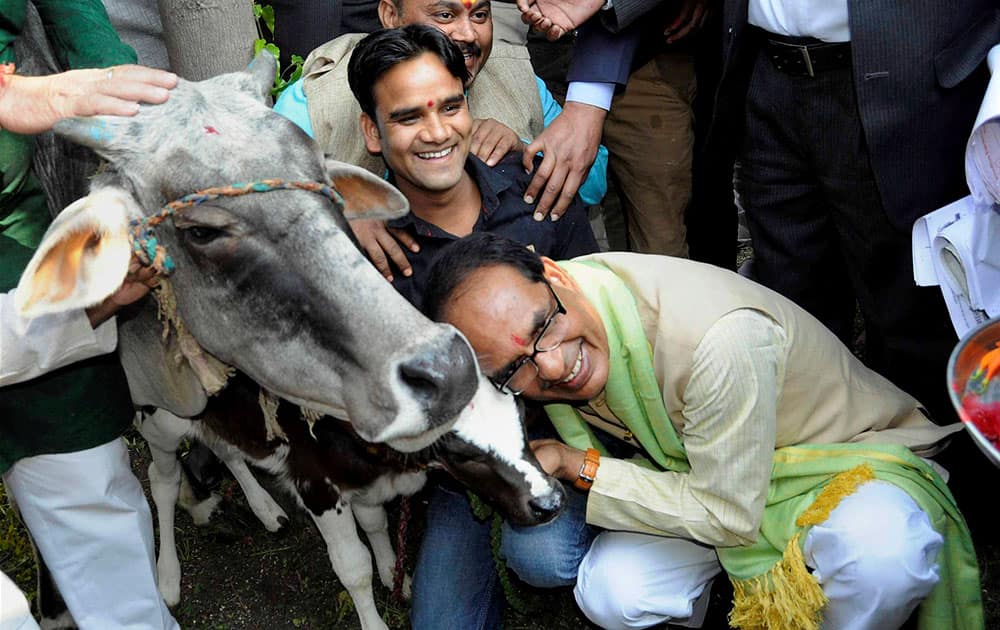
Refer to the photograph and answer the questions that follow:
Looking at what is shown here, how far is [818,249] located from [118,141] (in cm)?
275

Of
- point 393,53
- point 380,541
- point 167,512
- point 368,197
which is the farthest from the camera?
point 167,512

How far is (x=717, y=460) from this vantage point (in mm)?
3006

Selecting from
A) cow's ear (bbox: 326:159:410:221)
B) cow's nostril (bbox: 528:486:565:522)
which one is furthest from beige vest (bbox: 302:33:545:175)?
cow's nostril (bbox: 528:486:565:522)

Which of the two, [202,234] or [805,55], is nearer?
[202,234]

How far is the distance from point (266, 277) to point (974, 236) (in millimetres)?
2041

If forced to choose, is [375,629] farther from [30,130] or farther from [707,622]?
[30,130]

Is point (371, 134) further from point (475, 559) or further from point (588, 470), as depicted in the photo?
point (475, 559)

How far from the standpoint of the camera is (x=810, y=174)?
13.3 feet

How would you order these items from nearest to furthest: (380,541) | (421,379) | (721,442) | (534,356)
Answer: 1. (421,379)
2. (534,356)
3. (721,442)
4. (380,541)

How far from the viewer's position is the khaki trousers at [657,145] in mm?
4699

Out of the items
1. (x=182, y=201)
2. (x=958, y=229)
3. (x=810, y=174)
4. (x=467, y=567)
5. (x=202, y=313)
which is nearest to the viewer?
(x=182, y=201)

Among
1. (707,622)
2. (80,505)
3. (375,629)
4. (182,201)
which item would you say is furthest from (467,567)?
(182,201)

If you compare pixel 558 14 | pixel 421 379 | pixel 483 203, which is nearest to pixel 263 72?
pixel 483 203

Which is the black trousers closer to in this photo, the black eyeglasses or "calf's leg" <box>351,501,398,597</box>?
the black eyeglasses
